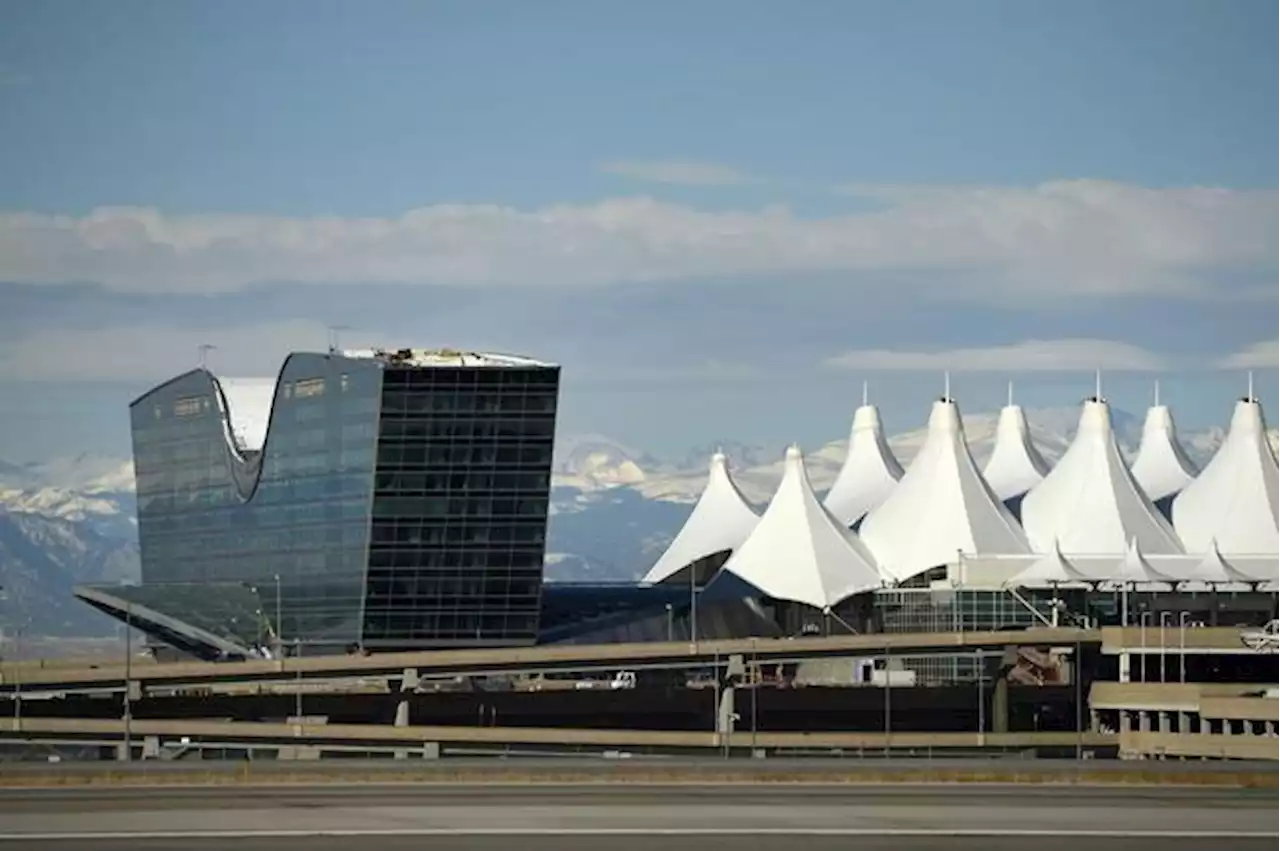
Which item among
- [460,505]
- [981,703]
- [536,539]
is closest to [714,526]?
[536,539]

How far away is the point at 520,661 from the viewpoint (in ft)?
389

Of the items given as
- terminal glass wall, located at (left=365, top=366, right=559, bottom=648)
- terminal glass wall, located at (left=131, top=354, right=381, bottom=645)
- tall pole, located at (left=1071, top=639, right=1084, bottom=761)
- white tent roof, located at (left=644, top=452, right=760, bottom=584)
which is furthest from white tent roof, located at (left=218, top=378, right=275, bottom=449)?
tall pole, located at (left=1071, top=639, right=1084, bottom=761)

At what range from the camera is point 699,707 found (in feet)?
400

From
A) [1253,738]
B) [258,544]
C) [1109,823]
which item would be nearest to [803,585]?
[258,544]

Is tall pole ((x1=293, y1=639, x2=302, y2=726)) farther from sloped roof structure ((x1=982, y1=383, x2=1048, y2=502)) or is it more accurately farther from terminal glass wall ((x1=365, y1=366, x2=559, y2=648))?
sloped roof structure ((x1=982, y1=383, x2=1048, y2=502))

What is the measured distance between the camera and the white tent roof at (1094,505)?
134250mm

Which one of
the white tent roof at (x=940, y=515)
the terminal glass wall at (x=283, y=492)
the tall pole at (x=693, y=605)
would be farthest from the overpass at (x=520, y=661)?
the terminal glass wall at (x=283, y=492)

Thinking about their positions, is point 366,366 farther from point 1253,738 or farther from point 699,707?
point 1253,738

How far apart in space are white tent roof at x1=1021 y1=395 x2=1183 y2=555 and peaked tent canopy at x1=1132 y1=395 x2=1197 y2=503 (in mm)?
14102

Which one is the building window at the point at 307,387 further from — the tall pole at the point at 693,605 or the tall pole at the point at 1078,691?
the tall pole at the point at 1078,691

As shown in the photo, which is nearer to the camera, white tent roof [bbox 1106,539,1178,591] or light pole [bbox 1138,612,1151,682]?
light pole [bbox 1138,612,1151,682]

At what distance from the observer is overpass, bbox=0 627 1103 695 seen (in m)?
114

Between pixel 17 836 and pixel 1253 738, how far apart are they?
57826 millimetres

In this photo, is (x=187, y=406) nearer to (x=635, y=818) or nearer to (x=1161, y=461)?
(x=1161, y=461)
